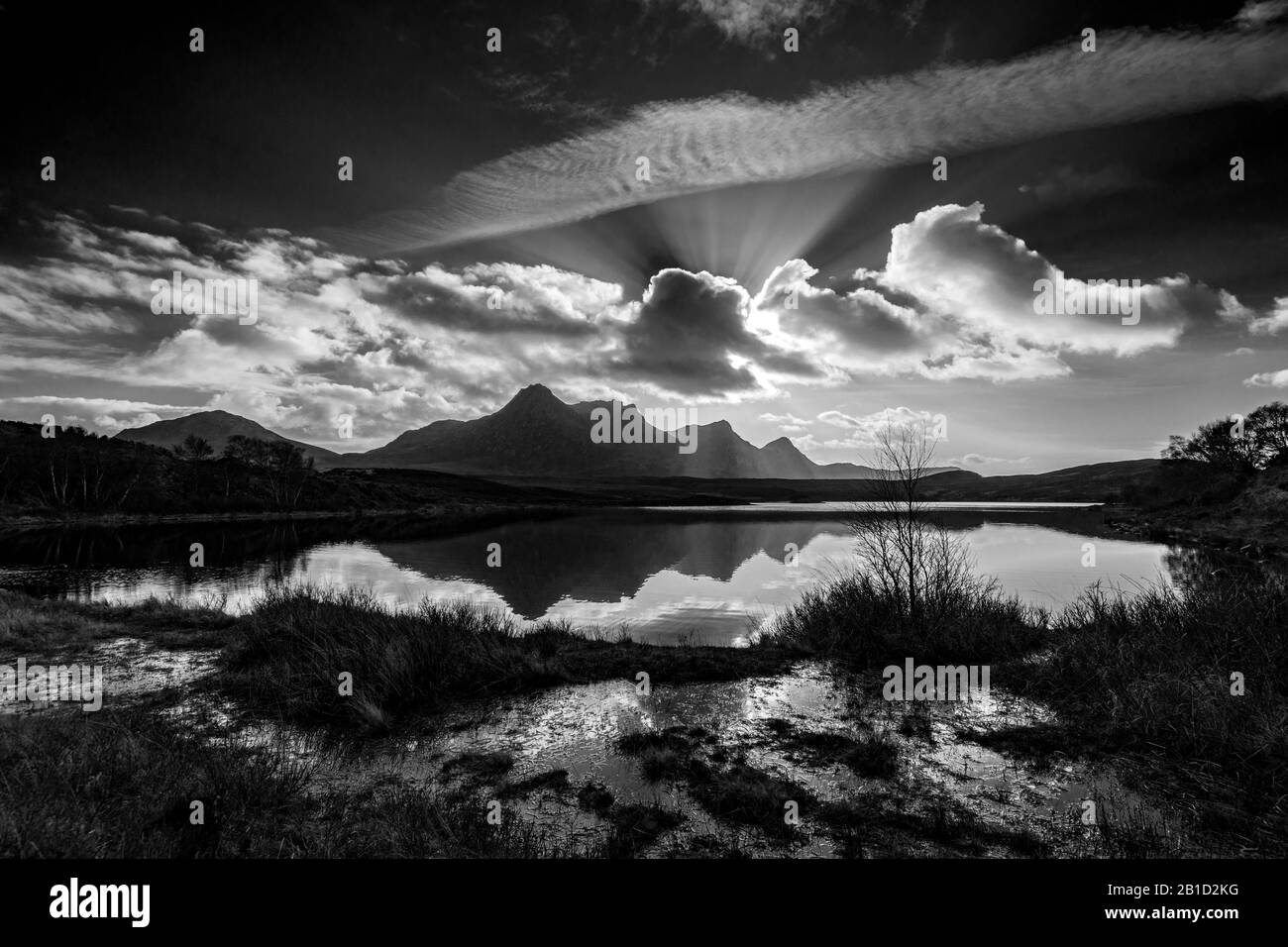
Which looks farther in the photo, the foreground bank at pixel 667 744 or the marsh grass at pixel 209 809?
the foreground bank at pixel 667 744

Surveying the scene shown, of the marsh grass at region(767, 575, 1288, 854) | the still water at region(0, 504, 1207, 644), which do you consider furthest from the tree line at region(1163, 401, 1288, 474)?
the marsh grass at region(767, 575, 1288, 854)

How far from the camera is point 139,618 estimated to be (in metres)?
15.7

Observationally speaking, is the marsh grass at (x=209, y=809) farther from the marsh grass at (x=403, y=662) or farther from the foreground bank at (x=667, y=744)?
the marsh grass at (x=403, y=662)

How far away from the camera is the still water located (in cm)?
2205

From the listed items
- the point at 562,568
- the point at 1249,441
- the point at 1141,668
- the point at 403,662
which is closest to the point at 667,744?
the point at 403,662

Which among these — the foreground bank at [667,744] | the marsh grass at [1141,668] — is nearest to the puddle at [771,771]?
the foreground bank at [667,744]

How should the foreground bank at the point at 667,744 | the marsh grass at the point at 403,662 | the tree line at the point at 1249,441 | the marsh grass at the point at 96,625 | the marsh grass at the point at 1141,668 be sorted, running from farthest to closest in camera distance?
1. the tree line at the point at 1249,441
2. the marsh grass at the point at 96,625
3. the marsh grass at the point at 403,662
4. the marsh grass at the point at 1141,668
5. the foreground bank at the point at 667,744

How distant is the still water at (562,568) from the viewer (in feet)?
72.3

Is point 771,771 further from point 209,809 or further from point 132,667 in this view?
point 132,667

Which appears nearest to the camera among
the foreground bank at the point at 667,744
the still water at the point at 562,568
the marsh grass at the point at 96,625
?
the foreground bank at the point at 667,744

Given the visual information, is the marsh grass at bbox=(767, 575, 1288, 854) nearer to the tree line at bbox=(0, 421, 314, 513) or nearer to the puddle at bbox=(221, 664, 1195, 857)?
the puddle at bbox=(221, 664, 1195, 857)
